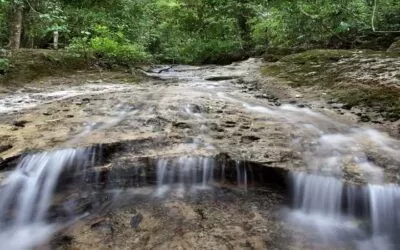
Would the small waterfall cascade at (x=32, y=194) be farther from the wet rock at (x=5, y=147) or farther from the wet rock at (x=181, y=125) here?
the wet rock at (x=181, y=125)

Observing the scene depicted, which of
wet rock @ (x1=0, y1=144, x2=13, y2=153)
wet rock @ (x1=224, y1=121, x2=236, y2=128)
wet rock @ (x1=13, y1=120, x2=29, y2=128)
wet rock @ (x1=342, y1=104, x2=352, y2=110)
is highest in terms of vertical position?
wet rock @ (x1=342, y1=104, x2=352, y2=110)

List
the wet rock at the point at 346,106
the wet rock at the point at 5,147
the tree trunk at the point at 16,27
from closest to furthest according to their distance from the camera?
the wet rock at the point at 5,147
the wet rock at the point at 346,106
the tree trunk at the point at 16,27

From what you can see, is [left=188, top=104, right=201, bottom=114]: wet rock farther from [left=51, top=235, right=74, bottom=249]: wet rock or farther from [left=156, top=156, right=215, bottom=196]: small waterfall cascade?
[left=51, top=235, right=74, bottom=249]: wet rock

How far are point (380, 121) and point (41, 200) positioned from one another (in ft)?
13.0

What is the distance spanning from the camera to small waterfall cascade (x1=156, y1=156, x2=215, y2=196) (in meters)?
3.77

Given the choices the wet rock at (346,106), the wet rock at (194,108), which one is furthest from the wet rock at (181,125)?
the wet rock at (346,106)

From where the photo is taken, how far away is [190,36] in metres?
16.9

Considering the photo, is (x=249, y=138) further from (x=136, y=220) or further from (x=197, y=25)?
(x=197, y=25)

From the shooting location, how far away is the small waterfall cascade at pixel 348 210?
324 centimetres

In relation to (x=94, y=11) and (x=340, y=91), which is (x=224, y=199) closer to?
(x=340, y=91)

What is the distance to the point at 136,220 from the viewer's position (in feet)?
10.8

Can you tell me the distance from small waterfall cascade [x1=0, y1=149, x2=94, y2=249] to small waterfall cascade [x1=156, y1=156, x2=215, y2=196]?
0.78m

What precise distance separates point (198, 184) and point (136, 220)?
28.6 inches

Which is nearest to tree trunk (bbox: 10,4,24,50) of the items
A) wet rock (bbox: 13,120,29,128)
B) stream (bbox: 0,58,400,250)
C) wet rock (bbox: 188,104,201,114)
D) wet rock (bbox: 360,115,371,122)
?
wet rock (bbox: 13,120,29,128)
